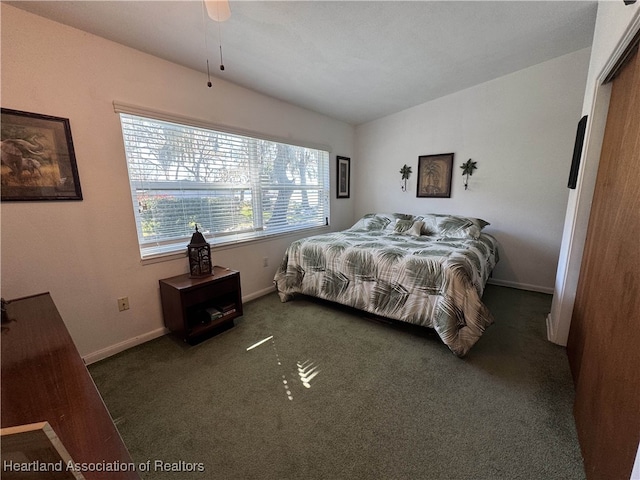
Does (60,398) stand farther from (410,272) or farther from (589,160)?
(589,160)

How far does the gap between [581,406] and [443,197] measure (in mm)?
2814

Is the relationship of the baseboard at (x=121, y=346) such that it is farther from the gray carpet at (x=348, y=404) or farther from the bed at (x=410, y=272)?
the bed at (x=410, y=272)

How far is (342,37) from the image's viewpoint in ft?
6.82

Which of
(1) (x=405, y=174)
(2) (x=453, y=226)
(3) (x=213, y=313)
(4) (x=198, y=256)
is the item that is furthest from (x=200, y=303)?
(1) (x=405, y=174)

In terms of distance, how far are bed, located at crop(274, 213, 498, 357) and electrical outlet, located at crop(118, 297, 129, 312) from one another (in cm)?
142

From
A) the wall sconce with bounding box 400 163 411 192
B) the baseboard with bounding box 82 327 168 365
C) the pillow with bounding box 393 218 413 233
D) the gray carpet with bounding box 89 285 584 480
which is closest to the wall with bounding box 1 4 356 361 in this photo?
the baseboard with bounding box 82 327 168 365

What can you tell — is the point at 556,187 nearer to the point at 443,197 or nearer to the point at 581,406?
the point at 443,197

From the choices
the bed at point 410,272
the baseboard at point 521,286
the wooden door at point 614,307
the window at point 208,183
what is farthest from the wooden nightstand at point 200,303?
the baseboard at point 521,286

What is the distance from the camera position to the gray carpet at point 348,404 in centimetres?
124

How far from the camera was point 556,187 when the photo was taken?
2.96 meters

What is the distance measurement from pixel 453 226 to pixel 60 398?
3370 millimetres

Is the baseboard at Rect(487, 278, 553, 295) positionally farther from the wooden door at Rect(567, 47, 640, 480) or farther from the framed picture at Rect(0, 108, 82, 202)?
the framed picture at Rect(0, 108, 82, 202)

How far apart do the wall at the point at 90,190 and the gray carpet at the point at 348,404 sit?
43 centimetres

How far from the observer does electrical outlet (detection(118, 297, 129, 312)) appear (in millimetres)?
2096
